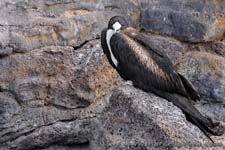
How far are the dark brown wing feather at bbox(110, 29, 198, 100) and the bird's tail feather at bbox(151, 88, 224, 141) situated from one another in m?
0.04

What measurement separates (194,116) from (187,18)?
3.64ft

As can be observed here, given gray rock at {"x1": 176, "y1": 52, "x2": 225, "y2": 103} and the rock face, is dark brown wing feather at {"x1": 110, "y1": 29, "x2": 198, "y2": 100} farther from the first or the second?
gray rock at {"x1": 176, "y1": 52, "x2": 225, "y2": 103}

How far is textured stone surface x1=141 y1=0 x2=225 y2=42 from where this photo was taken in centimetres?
395

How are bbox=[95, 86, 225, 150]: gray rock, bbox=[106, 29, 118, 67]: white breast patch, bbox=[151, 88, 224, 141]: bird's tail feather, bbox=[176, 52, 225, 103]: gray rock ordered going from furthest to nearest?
bbox=[176, 52, 225, 103]: gray rock → bbox=[106, 29, 118, 67]: white breast patch → bbox=[151, 88, 224, 141]: bird's tail feather → bbox=[95, 86, 225, 150]: gray rock

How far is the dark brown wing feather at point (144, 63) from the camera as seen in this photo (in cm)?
322

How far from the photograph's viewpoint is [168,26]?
13.1 feet

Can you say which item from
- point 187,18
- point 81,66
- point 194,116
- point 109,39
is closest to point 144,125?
point 194,116

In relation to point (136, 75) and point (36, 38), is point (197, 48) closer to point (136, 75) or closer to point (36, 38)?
point (136, 75)

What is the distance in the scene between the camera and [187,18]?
13.0 ft

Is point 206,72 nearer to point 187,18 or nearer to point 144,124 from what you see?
point 187,18

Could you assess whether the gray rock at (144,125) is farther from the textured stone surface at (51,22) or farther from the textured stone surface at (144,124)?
the textured stone surface at (51,22)

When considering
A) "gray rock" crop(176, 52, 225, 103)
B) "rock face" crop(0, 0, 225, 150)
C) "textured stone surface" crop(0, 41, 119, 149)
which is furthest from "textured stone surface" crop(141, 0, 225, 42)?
"textured stone surface" crop(0, 41, 119, 149)

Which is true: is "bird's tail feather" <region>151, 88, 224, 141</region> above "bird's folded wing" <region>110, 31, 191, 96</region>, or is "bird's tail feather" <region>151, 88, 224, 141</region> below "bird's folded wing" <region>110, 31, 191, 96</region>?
below

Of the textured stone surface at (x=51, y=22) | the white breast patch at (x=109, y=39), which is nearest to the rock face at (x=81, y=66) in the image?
the textured stone surface at (x=51, y=22)
